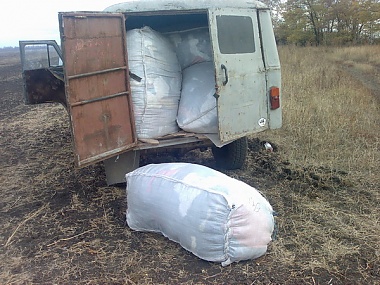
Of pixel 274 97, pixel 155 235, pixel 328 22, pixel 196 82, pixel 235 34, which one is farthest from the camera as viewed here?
pixel 328 22

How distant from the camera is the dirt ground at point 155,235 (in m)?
2.96

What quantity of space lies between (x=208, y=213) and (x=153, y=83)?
74.0 inches

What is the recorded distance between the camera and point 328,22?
94.7ft

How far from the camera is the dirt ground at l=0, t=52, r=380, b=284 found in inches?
117

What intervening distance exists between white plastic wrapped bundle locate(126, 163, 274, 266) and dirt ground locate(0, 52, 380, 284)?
14 cm

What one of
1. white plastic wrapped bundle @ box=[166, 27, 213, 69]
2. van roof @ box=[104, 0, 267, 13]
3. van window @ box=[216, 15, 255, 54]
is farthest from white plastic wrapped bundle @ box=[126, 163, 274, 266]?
white plastic wrapped bundle @ box=[166, 27, 213, 69]

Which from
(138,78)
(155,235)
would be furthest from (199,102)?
(155,235)

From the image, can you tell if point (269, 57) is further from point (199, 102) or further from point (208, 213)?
point (208, 213)

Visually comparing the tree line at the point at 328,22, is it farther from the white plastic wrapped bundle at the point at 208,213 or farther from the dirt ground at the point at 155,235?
the white plastic wrapped bundle at the point at 208,213

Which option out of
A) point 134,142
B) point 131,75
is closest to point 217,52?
point 131,75

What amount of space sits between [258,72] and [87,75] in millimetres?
1780

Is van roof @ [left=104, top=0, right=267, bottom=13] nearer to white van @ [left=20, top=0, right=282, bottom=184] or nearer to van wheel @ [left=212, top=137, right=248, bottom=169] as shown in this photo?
white van @ [left=20, top=0, right=282, bottom=184]

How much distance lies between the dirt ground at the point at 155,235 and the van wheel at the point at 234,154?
17cm

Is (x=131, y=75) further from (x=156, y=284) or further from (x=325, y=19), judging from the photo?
(x=325, y=19)
